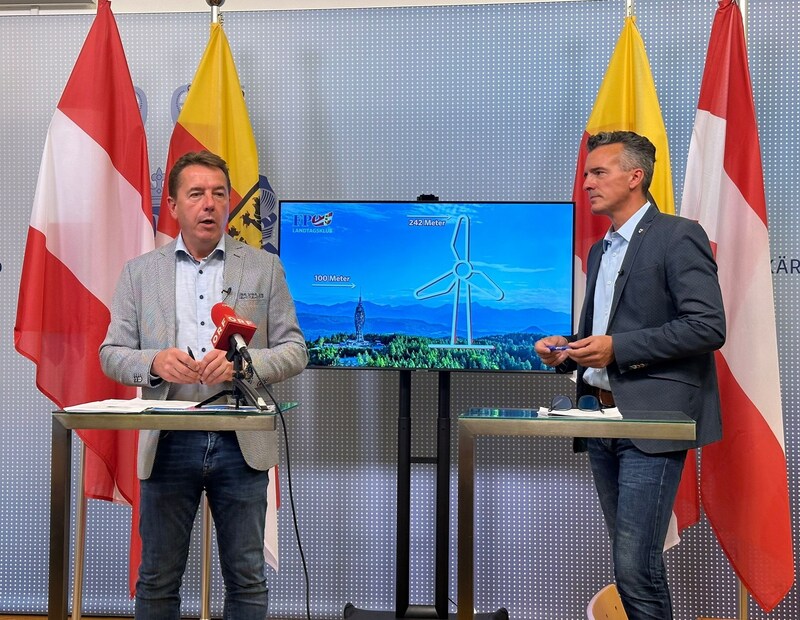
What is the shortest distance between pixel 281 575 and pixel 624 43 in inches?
113

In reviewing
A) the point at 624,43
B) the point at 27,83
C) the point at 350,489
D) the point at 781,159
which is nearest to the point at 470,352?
the point at 350,489

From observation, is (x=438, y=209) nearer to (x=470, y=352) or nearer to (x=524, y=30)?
(x=470, y=352)

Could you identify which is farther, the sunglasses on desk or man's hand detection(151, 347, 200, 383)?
man's hand detection(151, 347, 200, 383)

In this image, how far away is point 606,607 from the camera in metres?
2.21

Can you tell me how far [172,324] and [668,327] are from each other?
4.54ft

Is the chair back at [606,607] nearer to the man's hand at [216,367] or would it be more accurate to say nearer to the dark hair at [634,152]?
the man's hand at [216,367]

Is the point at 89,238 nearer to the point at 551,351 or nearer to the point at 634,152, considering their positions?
the point at 551,351

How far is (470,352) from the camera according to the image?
3162 millimetres

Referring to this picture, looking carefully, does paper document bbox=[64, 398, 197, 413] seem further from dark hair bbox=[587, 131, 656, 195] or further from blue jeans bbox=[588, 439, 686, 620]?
dark hair bbox=[587, 131, 656, 195]

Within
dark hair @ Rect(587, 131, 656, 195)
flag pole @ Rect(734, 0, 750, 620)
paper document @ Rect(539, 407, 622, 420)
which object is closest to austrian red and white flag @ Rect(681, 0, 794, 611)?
flag pole @ Rect(734, 0, 750, 620)

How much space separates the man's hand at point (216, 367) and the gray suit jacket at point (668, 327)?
3.45 feet

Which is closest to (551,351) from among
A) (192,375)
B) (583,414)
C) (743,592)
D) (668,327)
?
(668,327)

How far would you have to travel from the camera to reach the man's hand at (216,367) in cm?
193

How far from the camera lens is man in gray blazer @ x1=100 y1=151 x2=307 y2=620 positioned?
2162 mm
